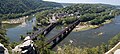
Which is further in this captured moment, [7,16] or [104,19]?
[7,16]

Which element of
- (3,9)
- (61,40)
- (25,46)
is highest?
(25,46)

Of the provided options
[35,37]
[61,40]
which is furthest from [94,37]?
[35,37]

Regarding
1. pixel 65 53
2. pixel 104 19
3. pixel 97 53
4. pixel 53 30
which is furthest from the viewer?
pixel 104 19

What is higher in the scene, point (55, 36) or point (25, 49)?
point (25, 49)

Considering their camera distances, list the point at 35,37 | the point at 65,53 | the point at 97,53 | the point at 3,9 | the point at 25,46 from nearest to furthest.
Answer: the point at 65,53 → the point at 97,53 → the point at 25,46 → the point at 35,37 → the point at 3,9

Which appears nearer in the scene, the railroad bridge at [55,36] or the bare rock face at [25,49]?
the bare rock face at [25,49]

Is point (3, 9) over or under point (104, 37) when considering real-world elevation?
under

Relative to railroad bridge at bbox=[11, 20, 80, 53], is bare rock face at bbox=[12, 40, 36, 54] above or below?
above

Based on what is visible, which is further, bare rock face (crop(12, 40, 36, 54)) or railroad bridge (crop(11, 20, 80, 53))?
railroad bridge (crop(11, 20, 80, 53))

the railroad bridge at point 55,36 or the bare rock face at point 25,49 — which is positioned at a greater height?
the bare rock face at point 25,49

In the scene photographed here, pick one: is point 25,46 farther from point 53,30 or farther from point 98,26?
point 98,26

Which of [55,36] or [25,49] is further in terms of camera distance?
[55,36]
